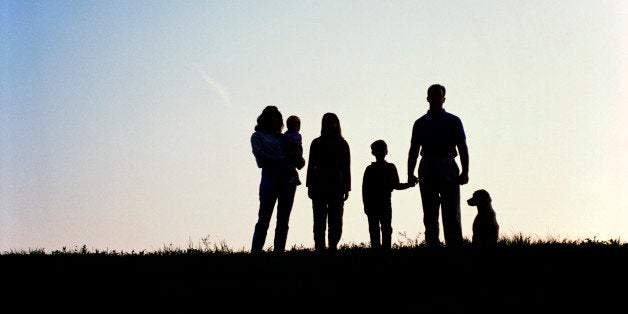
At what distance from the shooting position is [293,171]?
1249 centimetres

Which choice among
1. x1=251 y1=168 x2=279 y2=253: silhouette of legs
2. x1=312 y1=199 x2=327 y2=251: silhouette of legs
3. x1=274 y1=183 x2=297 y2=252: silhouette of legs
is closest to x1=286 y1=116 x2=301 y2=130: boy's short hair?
x1=251 y1=168 x2=279 y2=253: silhouette of legs

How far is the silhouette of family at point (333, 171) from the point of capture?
1151cm

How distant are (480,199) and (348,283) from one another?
570 cm

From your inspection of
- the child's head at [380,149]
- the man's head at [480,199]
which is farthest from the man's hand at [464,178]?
the child's head at [380,149]

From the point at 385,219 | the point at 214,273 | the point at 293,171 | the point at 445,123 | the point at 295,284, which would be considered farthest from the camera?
the point at 385,219

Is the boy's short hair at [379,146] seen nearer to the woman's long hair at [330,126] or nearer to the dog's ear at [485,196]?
the woman's long hair at [330,126]

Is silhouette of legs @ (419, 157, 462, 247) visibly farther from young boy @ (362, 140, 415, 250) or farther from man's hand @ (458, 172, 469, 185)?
young boy @ (362, 140, 415, 250)

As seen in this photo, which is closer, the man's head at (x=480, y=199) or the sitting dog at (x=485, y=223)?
the sitting dog at (x=485, y=223)

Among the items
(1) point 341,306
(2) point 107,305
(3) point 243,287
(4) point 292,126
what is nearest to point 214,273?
(3) point 243,287

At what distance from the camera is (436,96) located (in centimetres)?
1159

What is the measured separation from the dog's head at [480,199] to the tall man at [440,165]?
1660mm

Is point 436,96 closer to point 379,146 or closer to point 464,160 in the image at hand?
point 464,160

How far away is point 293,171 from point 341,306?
5501mm

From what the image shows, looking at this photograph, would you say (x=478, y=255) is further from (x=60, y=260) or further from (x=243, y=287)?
(x=60, y=260)
